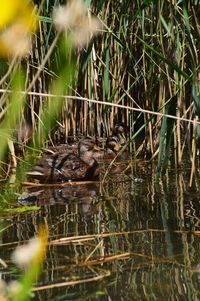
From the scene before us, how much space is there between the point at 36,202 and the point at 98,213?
0.34 meters

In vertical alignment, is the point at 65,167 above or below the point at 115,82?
below

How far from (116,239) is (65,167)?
128 centimetres

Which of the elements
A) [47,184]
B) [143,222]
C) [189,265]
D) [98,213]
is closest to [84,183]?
[47,184]

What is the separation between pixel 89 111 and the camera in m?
3.71

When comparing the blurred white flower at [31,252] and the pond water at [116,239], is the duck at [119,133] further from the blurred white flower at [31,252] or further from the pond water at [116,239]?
the blurred white flower at [31,252]

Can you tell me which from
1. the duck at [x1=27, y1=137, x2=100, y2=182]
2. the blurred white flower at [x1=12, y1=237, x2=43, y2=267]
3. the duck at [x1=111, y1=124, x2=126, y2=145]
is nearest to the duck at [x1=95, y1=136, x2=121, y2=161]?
the duck at [x1=111, y1=124, x2=126, y2=145]

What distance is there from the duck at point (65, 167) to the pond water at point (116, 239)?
0.18 m

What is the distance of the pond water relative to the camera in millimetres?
1303

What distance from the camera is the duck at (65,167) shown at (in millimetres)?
2834

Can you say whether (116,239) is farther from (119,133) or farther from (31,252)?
(119,133)

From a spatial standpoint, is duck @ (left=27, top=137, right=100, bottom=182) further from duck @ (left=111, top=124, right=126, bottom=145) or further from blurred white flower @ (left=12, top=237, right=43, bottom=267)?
blurred white flower @ (left=12, top=237, right=43, bottom=267)

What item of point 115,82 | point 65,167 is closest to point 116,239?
point 65,167

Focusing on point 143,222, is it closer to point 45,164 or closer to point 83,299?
point 83,299

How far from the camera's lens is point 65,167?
116 inches
